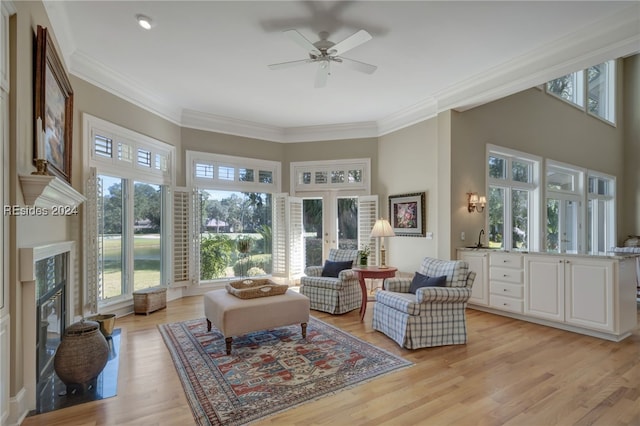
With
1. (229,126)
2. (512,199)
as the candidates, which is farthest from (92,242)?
(512,199)

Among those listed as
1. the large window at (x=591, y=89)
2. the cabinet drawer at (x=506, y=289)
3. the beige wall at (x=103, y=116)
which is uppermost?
the large window at (x=591, y=89)

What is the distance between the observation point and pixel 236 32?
11.3 feet

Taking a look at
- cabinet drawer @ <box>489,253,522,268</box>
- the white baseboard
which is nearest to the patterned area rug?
the white baseboard

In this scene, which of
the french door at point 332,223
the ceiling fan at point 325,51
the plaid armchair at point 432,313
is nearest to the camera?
the ceiling fan at point 325,51

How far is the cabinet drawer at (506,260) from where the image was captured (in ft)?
14.5

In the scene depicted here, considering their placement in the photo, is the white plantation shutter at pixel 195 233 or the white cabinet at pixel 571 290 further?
the white plantation shutter at pixel 195 233

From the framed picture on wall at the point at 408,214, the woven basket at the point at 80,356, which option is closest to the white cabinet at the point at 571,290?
the framed picture on wall at the point at 408,214

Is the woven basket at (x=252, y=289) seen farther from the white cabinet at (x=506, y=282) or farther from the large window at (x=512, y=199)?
the large window at (x=512, y=199)

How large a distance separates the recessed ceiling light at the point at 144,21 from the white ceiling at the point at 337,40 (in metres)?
0.07

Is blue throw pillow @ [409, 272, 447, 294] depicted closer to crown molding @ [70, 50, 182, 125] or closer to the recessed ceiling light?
the recessed ceiling light

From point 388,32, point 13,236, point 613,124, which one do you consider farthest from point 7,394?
point 613,124

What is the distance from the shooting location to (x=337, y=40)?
3.67 m

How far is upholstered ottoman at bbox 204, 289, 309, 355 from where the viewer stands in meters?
3.27

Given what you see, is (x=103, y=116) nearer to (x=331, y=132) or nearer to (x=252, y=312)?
(x=252, y=312)
